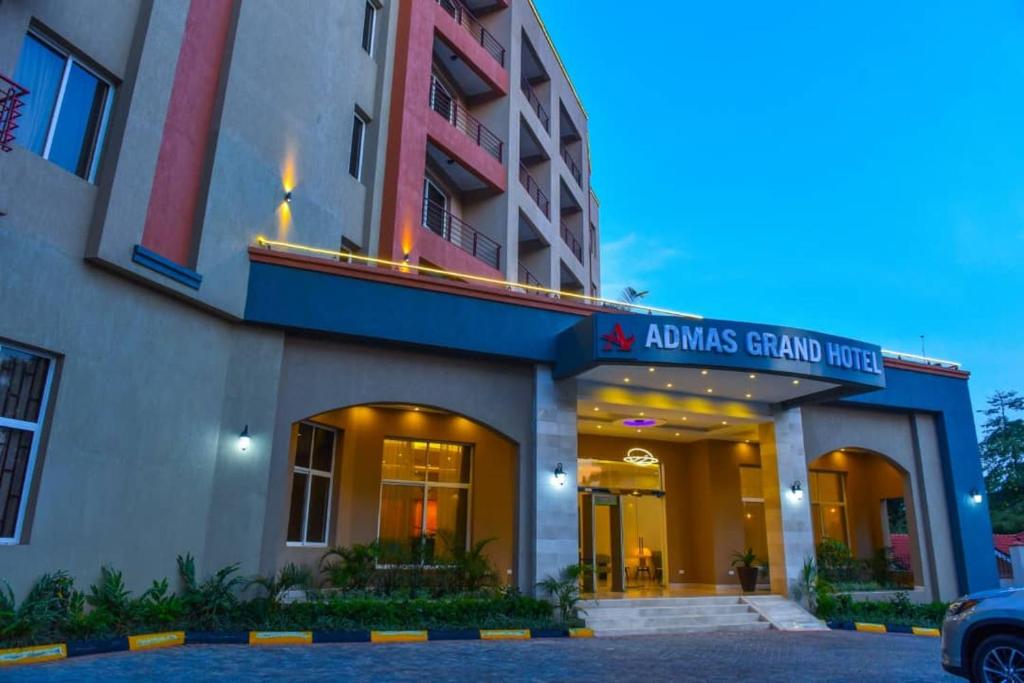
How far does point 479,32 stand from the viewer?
24625 millimetres

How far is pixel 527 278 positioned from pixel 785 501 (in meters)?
12.3

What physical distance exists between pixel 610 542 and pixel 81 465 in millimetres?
13505

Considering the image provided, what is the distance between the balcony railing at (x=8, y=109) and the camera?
8.84 metres

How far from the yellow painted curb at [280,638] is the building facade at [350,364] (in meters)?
1.43

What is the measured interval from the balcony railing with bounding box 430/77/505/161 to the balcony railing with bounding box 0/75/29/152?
44.5ft

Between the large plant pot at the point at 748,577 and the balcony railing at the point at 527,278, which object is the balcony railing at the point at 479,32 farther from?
the large plant pot at the point at 748,577

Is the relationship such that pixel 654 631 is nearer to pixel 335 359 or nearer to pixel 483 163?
pixel 335 359

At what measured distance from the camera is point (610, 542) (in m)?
19.7

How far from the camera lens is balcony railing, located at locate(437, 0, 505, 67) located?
23.8 metres

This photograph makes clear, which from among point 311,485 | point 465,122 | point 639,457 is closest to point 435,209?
point 465,122

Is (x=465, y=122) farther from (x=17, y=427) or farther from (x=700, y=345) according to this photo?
(x=17, y=427)

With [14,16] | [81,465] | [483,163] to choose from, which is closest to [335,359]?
[81,465]

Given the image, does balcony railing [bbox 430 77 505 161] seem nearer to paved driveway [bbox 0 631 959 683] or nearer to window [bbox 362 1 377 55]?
window [bbox 362 1 377 55]

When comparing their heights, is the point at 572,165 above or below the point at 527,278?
above
